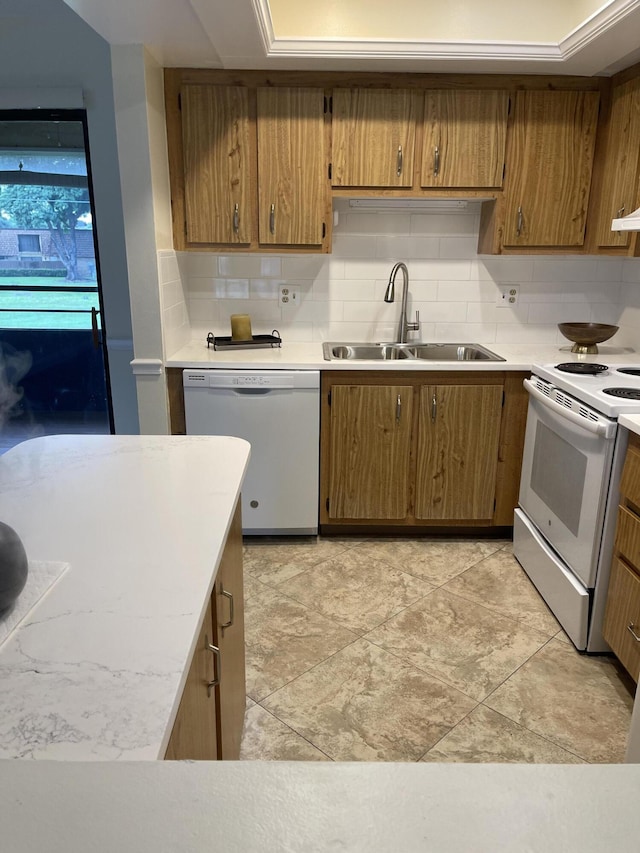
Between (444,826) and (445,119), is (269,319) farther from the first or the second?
(444,826)

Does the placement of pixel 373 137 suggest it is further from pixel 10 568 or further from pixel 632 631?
pixel 10 568

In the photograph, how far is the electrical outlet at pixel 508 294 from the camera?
3525 mm

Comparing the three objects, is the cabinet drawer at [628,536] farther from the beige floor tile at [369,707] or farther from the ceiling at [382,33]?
the ceiling at [382,33]

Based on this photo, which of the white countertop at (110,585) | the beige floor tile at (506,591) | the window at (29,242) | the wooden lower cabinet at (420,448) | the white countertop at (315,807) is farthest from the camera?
the window at (29,242)

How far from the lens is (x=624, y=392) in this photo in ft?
7.85

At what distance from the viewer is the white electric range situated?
2.24 m

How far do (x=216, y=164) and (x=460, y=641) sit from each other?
2433 millimetres

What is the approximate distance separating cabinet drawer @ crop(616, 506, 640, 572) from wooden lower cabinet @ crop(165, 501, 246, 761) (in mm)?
1292

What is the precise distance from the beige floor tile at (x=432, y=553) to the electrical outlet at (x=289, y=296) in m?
1.37

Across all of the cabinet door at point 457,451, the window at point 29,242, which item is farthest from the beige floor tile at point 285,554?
the window at point 29,242

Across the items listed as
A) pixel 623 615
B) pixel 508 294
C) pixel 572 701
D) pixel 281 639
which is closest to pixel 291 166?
pixel 508 294

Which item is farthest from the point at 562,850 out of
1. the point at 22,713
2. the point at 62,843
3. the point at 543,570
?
the point at 543,570

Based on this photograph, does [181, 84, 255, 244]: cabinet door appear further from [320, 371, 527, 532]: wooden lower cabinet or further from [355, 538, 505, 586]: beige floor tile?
[355, 538, 505, 586]: beige floor tile

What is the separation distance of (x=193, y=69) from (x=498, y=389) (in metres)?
2.10
